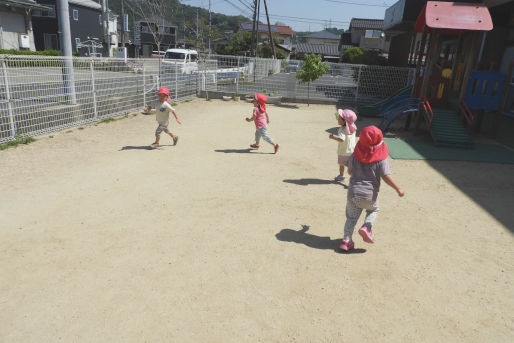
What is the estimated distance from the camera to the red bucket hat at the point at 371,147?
3.63 m

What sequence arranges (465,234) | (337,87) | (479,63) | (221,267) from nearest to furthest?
(221,267) < (465,234) < (479,63) < (337,87)

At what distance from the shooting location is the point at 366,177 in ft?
12.5

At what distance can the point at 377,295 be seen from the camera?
332cm

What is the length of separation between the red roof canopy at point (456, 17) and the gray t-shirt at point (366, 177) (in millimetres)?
7045

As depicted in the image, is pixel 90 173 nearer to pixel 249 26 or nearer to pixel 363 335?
pixel 363 335

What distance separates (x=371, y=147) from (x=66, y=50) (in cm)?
928

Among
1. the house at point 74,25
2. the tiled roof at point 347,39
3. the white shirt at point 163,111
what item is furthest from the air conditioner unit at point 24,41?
the tiled roof at point 347,39

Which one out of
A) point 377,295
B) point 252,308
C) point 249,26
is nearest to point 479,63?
point 377,295

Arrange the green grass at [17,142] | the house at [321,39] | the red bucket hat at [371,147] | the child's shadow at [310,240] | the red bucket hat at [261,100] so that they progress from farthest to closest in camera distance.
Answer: the house at [321,39]
the red bucket hat at [261,100]
the green grass at [17,142]
the child's shadow at [310,240]
the red bucket hat at [371,147]

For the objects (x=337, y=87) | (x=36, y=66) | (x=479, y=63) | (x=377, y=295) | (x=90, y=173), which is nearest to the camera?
(x=377, y=295)

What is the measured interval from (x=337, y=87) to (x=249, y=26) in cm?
A: 6850

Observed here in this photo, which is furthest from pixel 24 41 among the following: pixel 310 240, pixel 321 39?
pixel 321 39

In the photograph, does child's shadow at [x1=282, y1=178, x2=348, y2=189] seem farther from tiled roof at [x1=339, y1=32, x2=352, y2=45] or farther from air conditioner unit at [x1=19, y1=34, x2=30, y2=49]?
tiled roof at [x1=339, y1=32, x2=352, y2=45]

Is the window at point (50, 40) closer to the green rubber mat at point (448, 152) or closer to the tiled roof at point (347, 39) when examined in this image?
the green rubber mat at point (448, 152)
